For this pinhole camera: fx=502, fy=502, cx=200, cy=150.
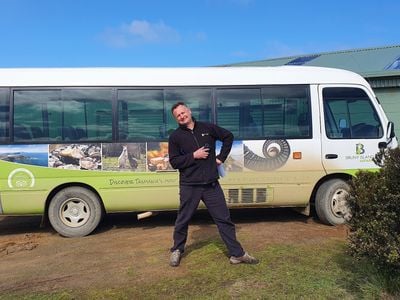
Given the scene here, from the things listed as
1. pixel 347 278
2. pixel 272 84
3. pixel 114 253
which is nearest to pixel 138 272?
pixel 114 253

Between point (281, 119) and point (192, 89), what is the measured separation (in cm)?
147

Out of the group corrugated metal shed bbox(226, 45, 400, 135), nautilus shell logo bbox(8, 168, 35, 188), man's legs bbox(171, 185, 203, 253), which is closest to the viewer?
man's legs bbox(171, 185, 203, 253)

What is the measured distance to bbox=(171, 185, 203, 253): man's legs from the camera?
5.55 metres

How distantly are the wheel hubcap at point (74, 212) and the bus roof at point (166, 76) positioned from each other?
179 cm

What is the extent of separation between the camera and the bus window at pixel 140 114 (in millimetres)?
7645

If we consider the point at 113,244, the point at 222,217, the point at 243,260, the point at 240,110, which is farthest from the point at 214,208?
the point at 240,110

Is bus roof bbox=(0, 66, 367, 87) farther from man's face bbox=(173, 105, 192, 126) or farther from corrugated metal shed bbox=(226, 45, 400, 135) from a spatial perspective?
corrugated metal shed bbox=(226, 45, 400, 135)

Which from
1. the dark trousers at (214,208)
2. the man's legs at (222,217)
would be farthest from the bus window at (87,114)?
the man's legs at (222,217)

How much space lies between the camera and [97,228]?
8312 mm

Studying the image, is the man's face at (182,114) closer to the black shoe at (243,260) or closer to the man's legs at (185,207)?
the man's legs at (185,207)

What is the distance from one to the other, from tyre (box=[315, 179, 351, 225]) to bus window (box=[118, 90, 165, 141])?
8.79 feet

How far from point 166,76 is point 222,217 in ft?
Result: 9.98

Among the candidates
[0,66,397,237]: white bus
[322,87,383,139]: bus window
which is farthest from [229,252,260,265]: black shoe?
[322,87,383,139]: bus window

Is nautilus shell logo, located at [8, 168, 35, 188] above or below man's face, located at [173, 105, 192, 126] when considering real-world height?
below
